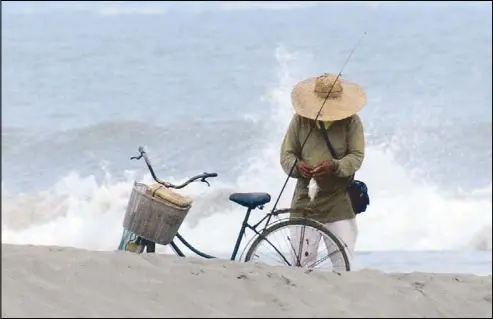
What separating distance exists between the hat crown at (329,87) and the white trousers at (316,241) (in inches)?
28.7

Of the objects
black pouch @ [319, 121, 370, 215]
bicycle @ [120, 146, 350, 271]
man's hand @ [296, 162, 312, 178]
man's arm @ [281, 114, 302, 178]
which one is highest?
man's arm @ [281, 114, 302, 178]

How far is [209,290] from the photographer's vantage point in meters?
5.50

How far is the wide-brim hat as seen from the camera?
616cm

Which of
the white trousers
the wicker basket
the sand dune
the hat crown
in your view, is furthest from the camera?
the hat crown

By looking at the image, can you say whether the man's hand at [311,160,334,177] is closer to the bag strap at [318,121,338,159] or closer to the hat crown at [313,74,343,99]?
the bag strap at [318,121,338,159]

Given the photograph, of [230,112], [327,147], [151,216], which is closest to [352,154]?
[327,147]

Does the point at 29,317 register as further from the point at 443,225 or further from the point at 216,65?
the point at 216,65

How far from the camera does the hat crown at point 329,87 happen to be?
20.6 ft

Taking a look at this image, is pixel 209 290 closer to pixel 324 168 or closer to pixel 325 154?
pixel 324 168

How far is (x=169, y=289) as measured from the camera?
5.47m

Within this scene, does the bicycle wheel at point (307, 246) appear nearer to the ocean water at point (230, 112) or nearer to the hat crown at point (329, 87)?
the hat crown at point (329, 87)

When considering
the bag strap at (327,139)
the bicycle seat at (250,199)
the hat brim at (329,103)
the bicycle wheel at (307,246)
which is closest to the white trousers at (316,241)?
the bicycle wheel at (307,246)

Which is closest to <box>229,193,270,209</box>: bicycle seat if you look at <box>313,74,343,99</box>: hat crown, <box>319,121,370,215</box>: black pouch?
<box>319,121,370,215</box>: black pouch

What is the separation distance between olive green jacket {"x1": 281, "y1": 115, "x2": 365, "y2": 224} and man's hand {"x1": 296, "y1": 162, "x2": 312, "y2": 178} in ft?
0.20
